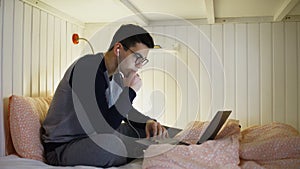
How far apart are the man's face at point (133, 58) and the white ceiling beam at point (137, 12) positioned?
0.50 meters

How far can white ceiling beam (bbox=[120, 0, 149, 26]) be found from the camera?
191 cm

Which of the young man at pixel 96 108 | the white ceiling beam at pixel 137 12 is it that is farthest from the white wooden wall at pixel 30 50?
the white ceiling beam at pixel 137 12

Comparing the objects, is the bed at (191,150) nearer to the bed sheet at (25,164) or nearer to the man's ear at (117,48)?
the bed sheet at (25,164)

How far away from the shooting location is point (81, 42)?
2484 millimetres

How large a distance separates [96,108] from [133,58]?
0.28m

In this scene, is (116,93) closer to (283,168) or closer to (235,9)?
(283,168)

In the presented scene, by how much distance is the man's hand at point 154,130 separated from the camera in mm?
1506

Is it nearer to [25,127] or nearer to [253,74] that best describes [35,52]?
[25,127]

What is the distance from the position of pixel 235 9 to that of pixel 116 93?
1032 millimetres

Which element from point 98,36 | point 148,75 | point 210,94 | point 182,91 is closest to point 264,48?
point 210,94

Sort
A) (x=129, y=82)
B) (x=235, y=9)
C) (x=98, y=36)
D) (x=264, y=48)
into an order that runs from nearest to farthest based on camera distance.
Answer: (x=129, y=82), (x=235, y=9), (x=264, y=48), (x=98, y=36)

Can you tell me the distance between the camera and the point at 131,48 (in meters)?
1.40

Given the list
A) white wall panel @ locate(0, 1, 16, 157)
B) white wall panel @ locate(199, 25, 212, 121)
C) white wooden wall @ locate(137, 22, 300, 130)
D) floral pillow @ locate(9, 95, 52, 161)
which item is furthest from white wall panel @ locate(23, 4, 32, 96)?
white wall panel @ locate(199, 25, 212, 121)

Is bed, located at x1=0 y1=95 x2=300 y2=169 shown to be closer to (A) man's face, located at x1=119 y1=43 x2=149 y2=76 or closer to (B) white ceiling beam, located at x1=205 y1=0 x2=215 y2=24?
(A) man's face, located at x1=119 y1=43 x2=149 y2=76
